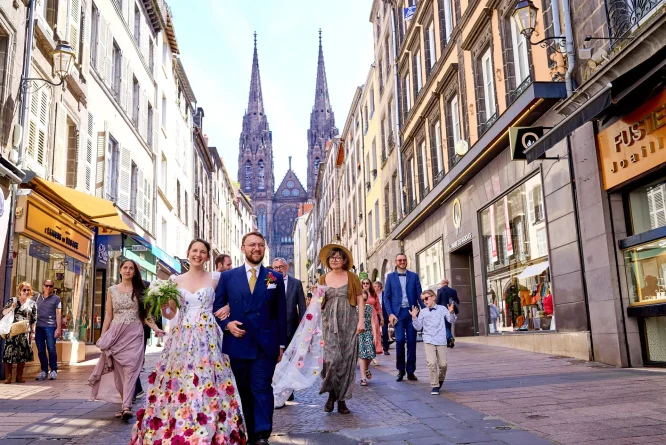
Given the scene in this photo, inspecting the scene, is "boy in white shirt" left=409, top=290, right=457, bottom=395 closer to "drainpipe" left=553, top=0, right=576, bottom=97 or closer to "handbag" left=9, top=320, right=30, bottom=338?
"drainpipe" left=553, top=0, right=576, bottom=97

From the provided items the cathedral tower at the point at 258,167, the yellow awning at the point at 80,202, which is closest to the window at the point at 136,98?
the yellow awning at the point at 80,202

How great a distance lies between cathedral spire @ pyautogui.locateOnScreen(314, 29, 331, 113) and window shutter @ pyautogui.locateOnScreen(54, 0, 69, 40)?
4214 inches

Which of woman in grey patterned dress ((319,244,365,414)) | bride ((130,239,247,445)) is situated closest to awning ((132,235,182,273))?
woman in grey patterned dress ((319,244,365,414))

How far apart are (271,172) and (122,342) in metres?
113

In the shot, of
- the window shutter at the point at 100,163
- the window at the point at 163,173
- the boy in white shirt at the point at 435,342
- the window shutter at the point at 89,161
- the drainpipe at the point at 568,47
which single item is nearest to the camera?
the boy in white shirt at the point at 435,342

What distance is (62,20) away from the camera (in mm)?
13734

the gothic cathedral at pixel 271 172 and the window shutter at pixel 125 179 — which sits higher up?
the gothic cathedral at pixel 271 172

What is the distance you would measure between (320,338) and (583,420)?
2810 mm

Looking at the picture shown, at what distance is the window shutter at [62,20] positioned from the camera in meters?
13.4

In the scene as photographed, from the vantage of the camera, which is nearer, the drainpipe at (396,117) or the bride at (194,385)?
the bride at (194,385)

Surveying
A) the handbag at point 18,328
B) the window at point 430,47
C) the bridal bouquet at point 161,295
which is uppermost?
the window at point 430,47

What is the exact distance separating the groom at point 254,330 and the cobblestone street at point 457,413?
35cm

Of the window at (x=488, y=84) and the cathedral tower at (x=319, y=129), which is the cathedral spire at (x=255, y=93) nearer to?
the cathedral tower at (x=319, y=129)

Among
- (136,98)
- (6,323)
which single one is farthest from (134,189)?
(6,323)
